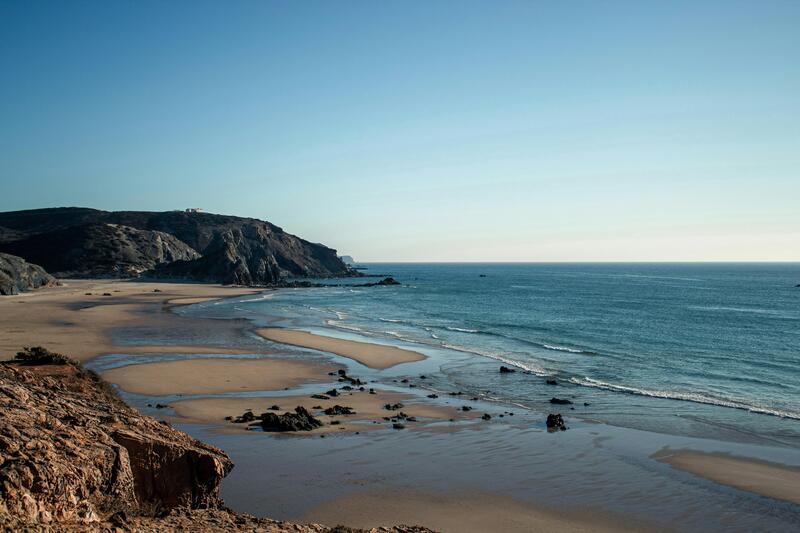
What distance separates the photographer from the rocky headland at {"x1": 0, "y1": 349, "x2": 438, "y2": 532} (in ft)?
23.3

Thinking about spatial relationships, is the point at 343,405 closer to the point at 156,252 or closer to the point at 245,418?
the point at 245,418

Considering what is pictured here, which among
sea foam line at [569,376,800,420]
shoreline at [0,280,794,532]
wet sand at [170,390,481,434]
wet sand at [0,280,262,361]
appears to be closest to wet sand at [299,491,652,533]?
shoreline at [0,280,794,532]

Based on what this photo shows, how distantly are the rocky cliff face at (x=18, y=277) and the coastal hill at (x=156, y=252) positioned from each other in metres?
37.2

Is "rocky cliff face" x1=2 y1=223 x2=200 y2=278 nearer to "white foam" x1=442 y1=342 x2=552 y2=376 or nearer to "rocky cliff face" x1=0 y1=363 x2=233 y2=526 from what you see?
"white foam" x1=442 y1=342 x2=552 y2=376

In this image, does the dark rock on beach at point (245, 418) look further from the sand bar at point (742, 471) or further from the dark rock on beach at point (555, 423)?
the sand bar at point (742, 471)

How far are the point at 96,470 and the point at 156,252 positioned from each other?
152m

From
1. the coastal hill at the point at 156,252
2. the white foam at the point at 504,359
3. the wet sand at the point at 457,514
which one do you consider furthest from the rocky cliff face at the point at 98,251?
the wet sand at the point at 457,514

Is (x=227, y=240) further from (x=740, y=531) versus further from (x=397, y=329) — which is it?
(x=740, y=531)

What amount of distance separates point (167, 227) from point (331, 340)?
6243 inches

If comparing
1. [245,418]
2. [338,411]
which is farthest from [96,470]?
[338,411]

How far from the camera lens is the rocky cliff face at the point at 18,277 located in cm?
7675

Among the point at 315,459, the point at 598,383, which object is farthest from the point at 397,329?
the point at 315,459

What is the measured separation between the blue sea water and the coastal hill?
178ft

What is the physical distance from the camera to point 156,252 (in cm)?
14662
